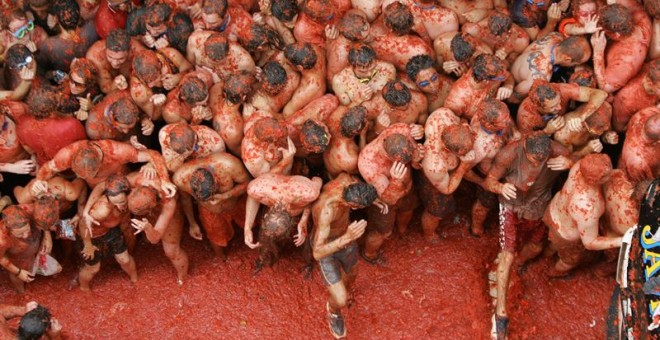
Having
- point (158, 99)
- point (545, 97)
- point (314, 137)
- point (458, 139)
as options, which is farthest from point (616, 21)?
point (158, 99)

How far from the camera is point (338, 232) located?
22.7 feet

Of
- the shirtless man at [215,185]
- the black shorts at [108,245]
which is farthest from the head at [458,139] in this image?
the black shorts at [108,245]

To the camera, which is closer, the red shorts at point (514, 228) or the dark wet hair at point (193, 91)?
the dark wet hair at point (193, 91)

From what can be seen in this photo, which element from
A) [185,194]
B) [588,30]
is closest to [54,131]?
[185,194]

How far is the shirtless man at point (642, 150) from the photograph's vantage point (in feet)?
21.1

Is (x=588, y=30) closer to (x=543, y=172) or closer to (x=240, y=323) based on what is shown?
(x=543, y=172)

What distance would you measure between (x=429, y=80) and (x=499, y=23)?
0.80m

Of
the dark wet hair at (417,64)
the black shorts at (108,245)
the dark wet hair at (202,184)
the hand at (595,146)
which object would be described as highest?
the dark wet hair at (417,64)

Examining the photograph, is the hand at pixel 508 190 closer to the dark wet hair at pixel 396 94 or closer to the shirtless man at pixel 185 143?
the dark wet hair at pixel 396 94

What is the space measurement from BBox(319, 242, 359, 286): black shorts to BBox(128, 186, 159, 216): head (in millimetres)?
1490

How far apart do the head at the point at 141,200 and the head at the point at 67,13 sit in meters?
1.96

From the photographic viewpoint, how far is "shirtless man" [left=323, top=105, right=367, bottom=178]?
6.76 meters

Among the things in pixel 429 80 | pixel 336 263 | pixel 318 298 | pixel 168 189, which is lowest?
pixel 318 298

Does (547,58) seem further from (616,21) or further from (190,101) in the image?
(190,101)
